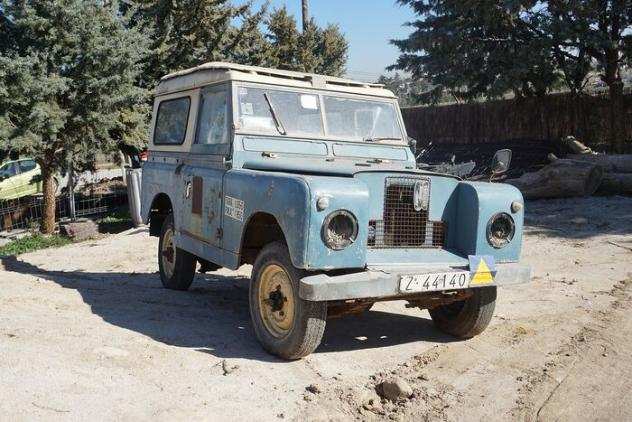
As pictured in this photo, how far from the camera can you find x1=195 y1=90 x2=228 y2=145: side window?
Answer: 5.57m

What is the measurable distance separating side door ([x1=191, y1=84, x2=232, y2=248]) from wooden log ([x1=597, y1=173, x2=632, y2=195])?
30.6 ft

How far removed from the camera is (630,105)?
17500 mm

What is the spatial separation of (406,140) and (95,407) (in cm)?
378

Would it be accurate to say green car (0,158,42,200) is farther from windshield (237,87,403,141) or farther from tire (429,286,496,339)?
tire (429,286,496,339)

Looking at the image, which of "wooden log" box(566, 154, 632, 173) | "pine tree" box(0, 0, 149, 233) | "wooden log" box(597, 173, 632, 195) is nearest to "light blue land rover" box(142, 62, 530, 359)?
"pine tree" box(0, 0, 149, 233)

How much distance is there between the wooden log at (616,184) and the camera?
40.3ft

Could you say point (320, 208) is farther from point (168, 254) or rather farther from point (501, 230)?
point (168, 254)

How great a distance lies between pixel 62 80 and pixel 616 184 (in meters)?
10.9

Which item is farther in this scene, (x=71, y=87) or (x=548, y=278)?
→ (x=71, y=87)

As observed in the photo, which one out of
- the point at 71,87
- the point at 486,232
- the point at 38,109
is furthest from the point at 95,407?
the point at 71,87

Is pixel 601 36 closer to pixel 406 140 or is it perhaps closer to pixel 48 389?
pixel 406 140

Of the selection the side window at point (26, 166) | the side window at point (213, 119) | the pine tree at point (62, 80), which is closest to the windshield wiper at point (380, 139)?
the side window at point (213, 119)

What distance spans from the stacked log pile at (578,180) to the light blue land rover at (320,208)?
23.7 feet

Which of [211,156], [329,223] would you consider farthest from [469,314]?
[211,156]
